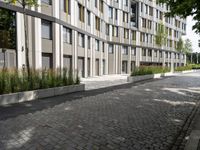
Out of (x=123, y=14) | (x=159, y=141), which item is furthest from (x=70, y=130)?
(x=123, y=14)

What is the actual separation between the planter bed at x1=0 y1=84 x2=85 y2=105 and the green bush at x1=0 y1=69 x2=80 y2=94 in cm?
39

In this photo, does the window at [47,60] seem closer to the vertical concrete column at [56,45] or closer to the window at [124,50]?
the vertical concrete column at [56,45]

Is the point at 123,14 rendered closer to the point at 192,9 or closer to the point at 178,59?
the point at 178,59

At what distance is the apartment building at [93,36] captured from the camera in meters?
18.4

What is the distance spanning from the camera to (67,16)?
23234 mm

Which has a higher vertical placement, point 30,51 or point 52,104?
point 30,51

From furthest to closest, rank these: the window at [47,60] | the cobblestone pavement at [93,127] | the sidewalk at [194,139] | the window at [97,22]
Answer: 1. the window at [97,22]
2. the window at [47,60]
3. the cobblestone pavement at [93,127]
4. the sidewalk at [194,139]

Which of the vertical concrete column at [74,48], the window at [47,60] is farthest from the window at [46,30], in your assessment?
the vertical concrete column at [74,48]

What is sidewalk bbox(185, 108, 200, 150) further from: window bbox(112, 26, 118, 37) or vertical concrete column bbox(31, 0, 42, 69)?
window bbox(112, 26, 118, 37)

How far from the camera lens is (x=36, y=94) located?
1092 cm

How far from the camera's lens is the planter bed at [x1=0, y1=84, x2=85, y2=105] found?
30.9 feet

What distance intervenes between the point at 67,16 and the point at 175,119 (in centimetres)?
1866

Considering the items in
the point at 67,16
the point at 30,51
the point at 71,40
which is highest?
the point at 67,16

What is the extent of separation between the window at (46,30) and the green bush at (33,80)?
7.56 metres
